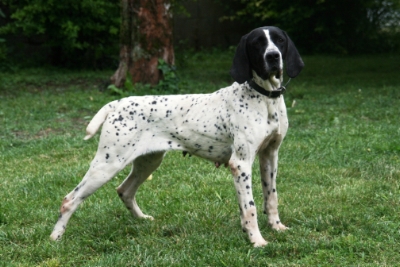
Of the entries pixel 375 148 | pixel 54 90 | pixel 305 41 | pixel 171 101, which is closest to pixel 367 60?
pixel 305 41

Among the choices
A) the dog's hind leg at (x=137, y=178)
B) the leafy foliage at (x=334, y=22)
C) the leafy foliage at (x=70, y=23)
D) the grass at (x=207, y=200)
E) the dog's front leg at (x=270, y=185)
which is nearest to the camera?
the grass at (x=207, y=200)

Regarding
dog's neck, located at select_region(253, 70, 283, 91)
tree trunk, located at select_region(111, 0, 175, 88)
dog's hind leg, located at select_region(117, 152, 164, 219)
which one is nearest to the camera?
dog's neck, located at select_region(253, 70, 283, 91)

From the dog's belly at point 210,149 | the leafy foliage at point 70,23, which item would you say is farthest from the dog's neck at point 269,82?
the leafy foliage at point 70,23

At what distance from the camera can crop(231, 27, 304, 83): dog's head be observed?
4469 mm

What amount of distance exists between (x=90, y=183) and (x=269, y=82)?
5.02 ft

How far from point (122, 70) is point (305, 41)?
10.6 metres

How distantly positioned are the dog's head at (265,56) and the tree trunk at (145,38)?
7.58 m

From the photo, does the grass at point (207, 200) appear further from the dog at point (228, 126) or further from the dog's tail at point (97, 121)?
the dog's tail at point (97, 121)

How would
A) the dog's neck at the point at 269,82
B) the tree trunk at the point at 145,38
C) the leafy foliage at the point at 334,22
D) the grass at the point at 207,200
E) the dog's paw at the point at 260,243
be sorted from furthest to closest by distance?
the leafy foliage at the point at 334,22, the tree trunk at the point at 145,38, the dog's neck at the point at 269,82, the dog's paw at the point at 260,243, the grass at the point at 207,200

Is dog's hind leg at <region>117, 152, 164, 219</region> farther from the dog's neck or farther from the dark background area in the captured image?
the dark background area

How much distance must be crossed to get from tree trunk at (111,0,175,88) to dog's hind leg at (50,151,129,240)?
737cm

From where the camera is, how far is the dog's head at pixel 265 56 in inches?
176

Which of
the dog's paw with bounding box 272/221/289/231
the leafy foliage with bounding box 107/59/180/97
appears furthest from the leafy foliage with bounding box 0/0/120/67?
the dog's paw with bounding box 272/221/289/231

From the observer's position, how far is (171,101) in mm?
4922
